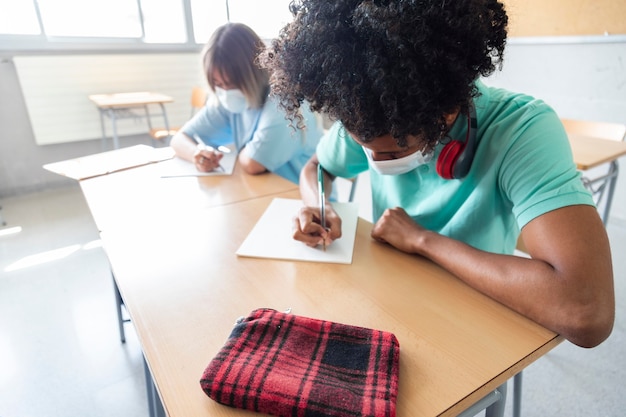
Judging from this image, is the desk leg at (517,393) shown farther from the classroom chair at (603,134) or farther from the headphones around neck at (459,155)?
the classroom chair at (603,134)

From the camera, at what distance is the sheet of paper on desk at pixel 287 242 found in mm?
813

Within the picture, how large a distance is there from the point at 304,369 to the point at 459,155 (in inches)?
19.9

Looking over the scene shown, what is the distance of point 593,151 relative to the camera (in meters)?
1.74

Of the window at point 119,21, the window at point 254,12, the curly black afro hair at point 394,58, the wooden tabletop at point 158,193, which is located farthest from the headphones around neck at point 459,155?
the window at point 254,12

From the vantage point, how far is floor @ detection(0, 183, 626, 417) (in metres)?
1.29

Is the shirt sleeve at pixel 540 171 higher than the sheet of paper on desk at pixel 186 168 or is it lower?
higher

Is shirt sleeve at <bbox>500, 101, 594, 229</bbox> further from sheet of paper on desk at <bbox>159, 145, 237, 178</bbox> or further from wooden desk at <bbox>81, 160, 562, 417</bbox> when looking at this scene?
sheet of paper on desk at <bbox>159, 145, 237, 178</bbox>

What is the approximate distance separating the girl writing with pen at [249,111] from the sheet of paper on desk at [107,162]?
4.1 inches

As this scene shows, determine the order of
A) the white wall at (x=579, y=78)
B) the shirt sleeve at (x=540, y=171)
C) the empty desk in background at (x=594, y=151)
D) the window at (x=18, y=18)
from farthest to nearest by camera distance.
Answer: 1. the window at (x=18, y=18)
2. the white wall at (x=579, y=78)
3. the empty desk in background at (x=594, y=151)
4. the shirt sleeve at (x=540, y=171)

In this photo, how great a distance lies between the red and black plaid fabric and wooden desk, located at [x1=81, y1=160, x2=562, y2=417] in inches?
1.2

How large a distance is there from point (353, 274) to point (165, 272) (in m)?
0.37

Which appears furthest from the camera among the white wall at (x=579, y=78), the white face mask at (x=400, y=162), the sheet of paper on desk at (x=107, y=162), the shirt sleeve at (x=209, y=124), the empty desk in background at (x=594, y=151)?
the white wall at (x=579, y=78)

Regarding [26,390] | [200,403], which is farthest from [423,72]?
[26,390]

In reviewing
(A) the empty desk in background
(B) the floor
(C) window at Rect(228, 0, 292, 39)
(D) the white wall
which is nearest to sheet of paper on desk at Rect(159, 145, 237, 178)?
(B) the floor
